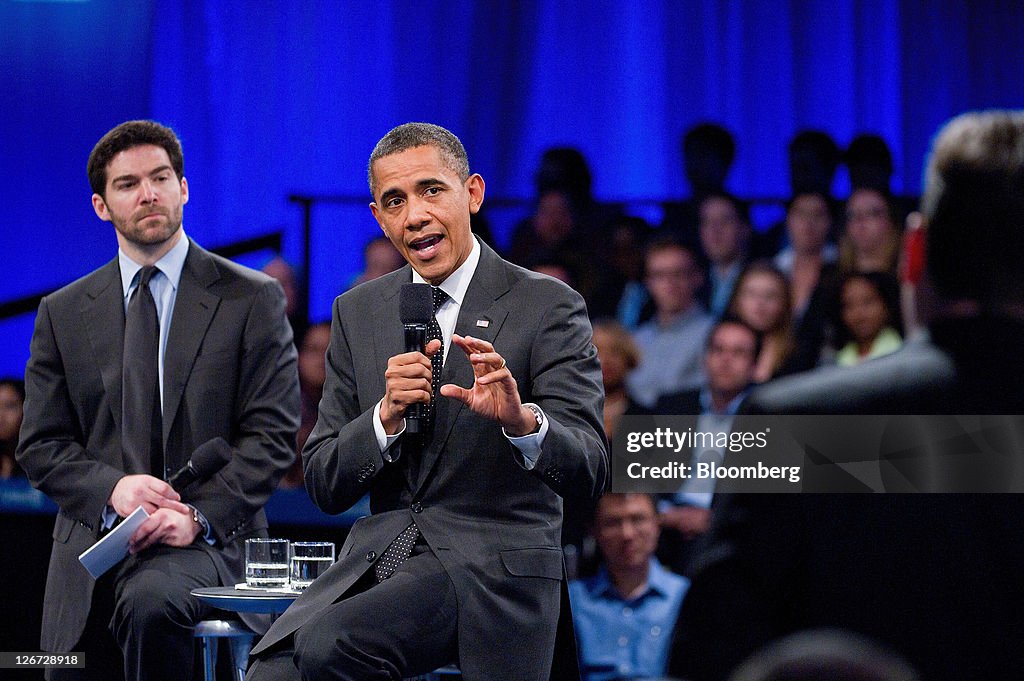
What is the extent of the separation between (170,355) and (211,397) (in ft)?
0.52

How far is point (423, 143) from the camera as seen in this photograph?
2600 millimetres

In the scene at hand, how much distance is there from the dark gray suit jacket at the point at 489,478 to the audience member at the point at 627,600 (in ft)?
6.32

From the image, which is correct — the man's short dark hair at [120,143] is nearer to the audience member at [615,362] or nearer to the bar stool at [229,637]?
the bar stool at [229,637]

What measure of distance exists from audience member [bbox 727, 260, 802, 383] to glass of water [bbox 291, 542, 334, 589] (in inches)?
78.6

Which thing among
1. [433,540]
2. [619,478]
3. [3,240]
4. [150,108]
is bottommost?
[433,540]

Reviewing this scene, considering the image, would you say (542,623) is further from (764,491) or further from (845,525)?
(845,525)

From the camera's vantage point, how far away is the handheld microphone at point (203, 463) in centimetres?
319

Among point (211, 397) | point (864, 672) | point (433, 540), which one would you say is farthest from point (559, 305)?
point (864, 672)

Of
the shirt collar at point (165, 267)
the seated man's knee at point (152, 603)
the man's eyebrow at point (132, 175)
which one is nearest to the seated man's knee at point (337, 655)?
the seated man's knee at point (152, 603)

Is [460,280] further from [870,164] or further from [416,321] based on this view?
[870,164]

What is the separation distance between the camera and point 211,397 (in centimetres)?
331

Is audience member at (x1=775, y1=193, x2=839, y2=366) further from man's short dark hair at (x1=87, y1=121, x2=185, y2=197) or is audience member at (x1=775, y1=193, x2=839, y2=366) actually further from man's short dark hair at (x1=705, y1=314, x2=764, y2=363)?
man's short dark hair at (x1=87, y1=121, x2=185, y2=197)

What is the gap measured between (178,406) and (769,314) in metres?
2.15

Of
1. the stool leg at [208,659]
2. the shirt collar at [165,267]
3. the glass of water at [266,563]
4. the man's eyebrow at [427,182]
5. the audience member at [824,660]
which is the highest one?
the shirt collar at [165,267]
